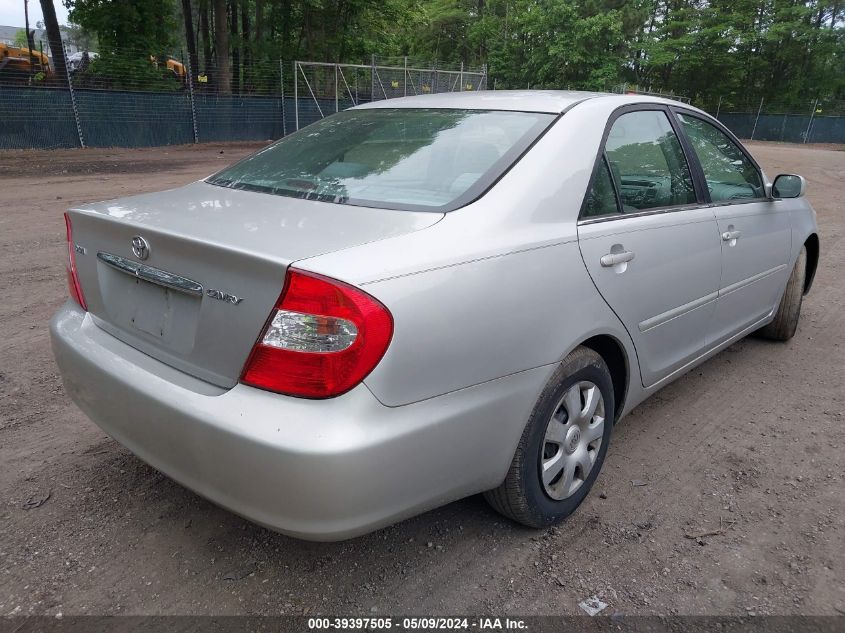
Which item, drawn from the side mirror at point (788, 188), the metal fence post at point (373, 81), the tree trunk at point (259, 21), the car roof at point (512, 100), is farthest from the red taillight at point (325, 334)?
the tree trunk at point (259, 21)

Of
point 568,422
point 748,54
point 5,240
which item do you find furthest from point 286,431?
point 748,54

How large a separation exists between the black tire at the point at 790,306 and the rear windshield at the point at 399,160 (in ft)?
9.15

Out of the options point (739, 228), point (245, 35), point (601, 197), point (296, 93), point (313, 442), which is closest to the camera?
point (313, 442)

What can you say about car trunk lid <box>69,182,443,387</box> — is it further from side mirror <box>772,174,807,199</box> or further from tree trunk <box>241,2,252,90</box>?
tree trunk <box>241,2,252,90</box>

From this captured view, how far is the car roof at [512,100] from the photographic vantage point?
9.10 feet

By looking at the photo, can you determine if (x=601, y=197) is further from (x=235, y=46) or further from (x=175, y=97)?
(x=235, y=46)

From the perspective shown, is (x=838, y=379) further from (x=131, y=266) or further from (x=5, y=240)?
(x=5, y=240)

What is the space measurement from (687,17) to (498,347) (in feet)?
155

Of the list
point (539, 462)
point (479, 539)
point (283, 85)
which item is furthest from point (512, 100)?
point (283, 85)

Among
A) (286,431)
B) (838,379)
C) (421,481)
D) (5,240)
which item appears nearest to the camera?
(286,431)

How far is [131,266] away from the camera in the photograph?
7.22 feet

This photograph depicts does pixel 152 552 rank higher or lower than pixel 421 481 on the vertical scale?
lower

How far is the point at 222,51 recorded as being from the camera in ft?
73.3

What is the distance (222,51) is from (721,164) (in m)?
22.1
